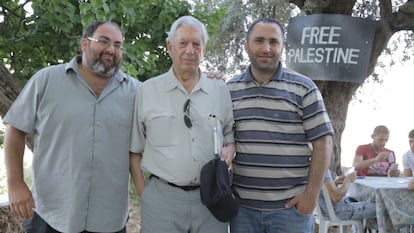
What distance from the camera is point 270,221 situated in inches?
98.0

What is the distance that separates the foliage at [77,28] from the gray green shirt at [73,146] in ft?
1.63

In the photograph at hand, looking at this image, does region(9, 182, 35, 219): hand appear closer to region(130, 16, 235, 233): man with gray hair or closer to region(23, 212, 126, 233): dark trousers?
region(23, 212, 126, 233): dark trousers

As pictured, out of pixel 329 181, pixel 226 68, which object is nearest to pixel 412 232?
pixel 329 181

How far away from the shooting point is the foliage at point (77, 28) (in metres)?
2.93

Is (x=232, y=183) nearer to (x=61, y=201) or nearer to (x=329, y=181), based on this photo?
(x=61, y=201)

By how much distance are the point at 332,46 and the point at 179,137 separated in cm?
449

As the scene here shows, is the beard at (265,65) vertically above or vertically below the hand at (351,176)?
above

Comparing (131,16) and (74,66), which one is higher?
(131,16)

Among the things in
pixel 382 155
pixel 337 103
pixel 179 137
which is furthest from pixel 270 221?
pixel 337 103

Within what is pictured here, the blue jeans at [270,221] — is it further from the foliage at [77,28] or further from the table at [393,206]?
the table at [393,206]

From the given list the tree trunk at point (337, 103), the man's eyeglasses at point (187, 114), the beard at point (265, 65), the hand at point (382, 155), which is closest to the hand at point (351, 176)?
the hand at point (382, 155)

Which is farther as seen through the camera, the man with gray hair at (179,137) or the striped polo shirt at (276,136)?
the striped polo shirt at (276,136)

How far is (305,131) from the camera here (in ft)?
8.19

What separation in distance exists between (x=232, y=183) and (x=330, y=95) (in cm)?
496
